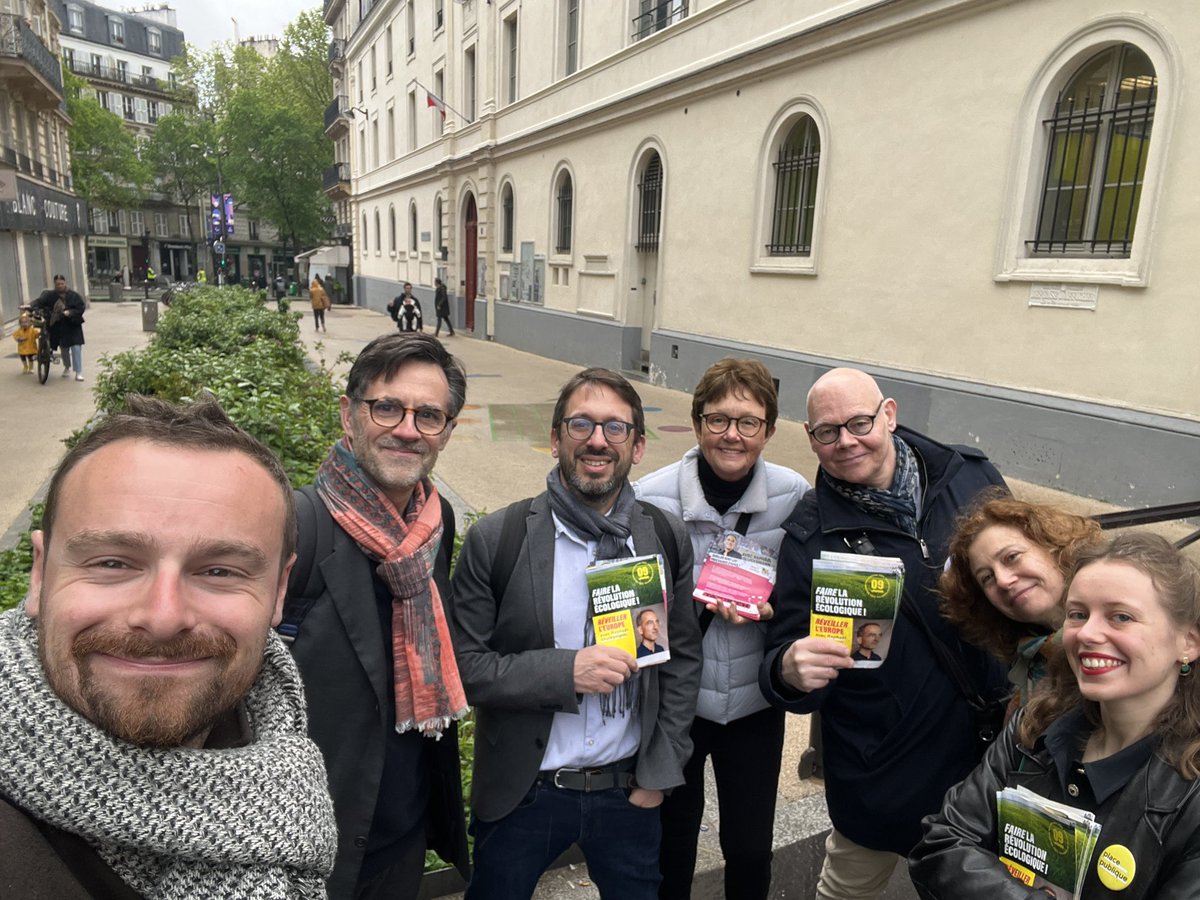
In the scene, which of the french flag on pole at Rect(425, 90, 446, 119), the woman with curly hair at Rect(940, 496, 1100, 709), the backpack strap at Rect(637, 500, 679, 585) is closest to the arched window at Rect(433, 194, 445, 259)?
the french flag on pole at Rect(425, 90, 446, 119)

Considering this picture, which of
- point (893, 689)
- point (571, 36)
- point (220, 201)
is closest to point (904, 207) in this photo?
point (893, 689)

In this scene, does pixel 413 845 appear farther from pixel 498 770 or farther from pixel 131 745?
pixel 131 745

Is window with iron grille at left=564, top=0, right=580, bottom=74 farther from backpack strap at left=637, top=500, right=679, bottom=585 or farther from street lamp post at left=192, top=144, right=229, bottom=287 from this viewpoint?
street lamp post at left=192, top=144, right=229, bottom=287

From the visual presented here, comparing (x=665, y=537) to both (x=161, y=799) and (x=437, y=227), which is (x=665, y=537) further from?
(x=437, y=227)

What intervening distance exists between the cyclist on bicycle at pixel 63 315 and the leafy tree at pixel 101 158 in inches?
1719

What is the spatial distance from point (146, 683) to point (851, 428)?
1970 mm

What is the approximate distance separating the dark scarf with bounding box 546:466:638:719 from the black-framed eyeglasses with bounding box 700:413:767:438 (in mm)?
451

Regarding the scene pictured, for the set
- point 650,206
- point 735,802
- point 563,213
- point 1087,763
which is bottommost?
point 735,802

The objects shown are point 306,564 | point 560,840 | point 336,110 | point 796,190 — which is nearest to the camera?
point 306,564

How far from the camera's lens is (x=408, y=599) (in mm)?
2012

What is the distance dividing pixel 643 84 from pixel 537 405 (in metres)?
7.30

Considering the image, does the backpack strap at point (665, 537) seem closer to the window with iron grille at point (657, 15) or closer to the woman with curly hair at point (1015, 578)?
the woman with curly hair at point (1015, 578)

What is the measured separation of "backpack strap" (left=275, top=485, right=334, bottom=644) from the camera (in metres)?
1.87

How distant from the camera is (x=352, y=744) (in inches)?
76.7
